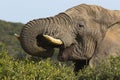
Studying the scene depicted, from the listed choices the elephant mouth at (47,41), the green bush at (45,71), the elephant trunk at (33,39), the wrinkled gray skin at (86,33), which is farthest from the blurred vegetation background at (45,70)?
the wrinkled gray skin at (86,33)

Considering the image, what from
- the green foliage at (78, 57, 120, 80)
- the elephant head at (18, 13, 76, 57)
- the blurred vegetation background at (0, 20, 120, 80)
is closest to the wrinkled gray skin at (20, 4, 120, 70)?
the elephant head at (18, 13, 76, 57)

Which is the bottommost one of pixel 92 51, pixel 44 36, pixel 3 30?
pixel 3 30

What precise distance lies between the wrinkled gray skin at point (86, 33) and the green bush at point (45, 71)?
3.10 ft

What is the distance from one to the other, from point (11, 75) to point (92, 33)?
286 cm

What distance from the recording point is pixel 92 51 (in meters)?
11.0

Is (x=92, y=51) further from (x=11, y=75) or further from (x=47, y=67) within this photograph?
(x=11, y=75)

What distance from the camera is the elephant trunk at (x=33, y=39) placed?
32.8 feet

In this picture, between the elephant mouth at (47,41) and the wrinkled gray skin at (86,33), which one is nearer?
the elephant mouth at (47,41)

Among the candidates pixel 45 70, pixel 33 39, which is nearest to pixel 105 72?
pixel 45 70

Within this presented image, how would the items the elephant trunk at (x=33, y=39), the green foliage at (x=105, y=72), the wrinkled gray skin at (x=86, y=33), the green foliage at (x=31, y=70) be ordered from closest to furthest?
1. the green foliage at (x=31, y=70)
2. the green foliage at (x=105, y=72)
3. the elephant trunk at (x=33, y=39)
4. the wrinkled gray skin at (x=86, y=33)

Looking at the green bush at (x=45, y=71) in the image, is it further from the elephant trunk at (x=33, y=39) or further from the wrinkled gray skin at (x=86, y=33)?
the wrinkled gray skin at (x=86, y=33)

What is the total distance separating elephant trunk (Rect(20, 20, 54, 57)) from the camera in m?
9.98

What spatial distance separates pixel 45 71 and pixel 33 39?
50.9 inches

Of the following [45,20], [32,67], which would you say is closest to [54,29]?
[45,20]
